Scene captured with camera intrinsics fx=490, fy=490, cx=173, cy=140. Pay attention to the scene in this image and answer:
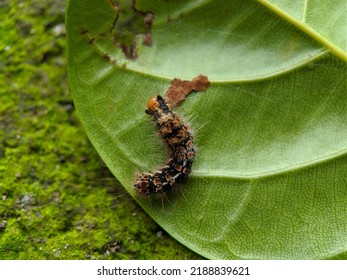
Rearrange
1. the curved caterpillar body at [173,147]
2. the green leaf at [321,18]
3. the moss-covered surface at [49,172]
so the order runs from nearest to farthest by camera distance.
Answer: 1. the green leaf at [321,18]
2. the curved caterpillar body at [173,147]
3. the moss-covered surface at [49,172]

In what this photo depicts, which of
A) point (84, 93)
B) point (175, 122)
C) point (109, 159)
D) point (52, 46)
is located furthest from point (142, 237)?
point (52, 46)

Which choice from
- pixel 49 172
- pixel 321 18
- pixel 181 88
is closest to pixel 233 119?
pixel 181 88

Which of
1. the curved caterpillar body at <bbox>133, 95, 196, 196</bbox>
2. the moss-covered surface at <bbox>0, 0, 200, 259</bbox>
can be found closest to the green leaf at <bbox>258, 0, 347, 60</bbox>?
the curved caterpillar body at <bbox>133, 95, 196, 196</bbox>

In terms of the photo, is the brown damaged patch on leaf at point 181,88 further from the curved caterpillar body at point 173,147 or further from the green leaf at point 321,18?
the green leaf at point 321,18

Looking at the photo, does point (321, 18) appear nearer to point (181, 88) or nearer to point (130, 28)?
point (181, 88)

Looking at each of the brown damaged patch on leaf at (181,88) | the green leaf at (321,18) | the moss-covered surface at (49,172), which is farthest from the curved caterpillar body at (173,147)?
the green leaf at (321,18)

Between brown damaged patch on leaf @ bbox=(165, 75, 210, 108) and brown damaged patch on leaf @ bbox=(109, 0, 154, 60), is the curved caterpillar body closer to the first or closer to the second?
brown damaged patch on leaf @ bbox=(165, 75, 210, 108)
